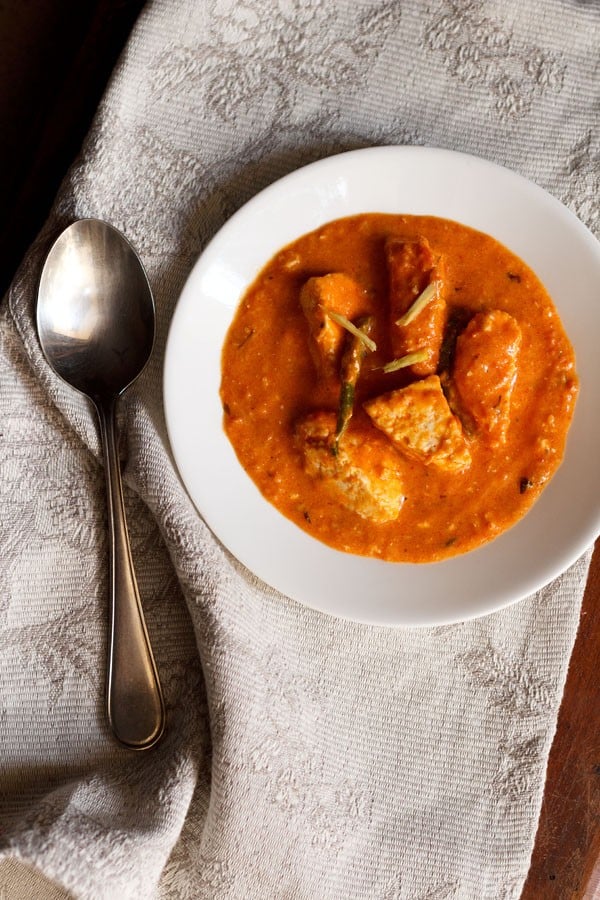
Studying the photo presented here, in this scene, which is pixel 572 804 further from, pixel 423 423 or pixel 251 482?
pixel 251 482

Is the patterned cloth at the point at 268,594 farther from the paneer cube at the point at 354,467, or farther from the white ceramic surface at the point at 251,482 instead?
the paneer cube at the point at 354,467

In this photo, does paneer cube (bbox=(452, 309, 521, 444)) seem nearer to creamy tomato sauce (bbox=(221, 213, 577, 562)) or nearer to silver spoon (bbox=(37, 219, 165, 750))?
creamy tomato sauce (bbox=(221, 213, 577, 562))

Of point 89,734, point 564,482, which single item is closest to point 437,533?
point 564,482

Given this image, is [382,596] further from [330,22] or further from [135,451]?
[330,22]

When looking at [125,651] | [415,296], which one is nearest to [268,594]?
[125,651]

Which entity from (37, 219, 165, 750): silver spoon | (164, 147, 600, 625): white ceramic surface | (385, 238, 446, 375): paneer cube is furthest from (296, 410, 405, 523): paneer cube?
(37, 219, 165, 750): silver spoon

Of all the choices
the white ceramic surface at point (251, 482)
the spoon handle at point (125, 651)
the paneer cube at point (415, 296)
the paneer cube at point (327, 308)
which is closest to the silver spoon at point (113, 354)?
the spoon handle at point (125, 651)

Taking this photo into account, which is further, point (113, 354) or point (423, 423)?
point (113, 354)
